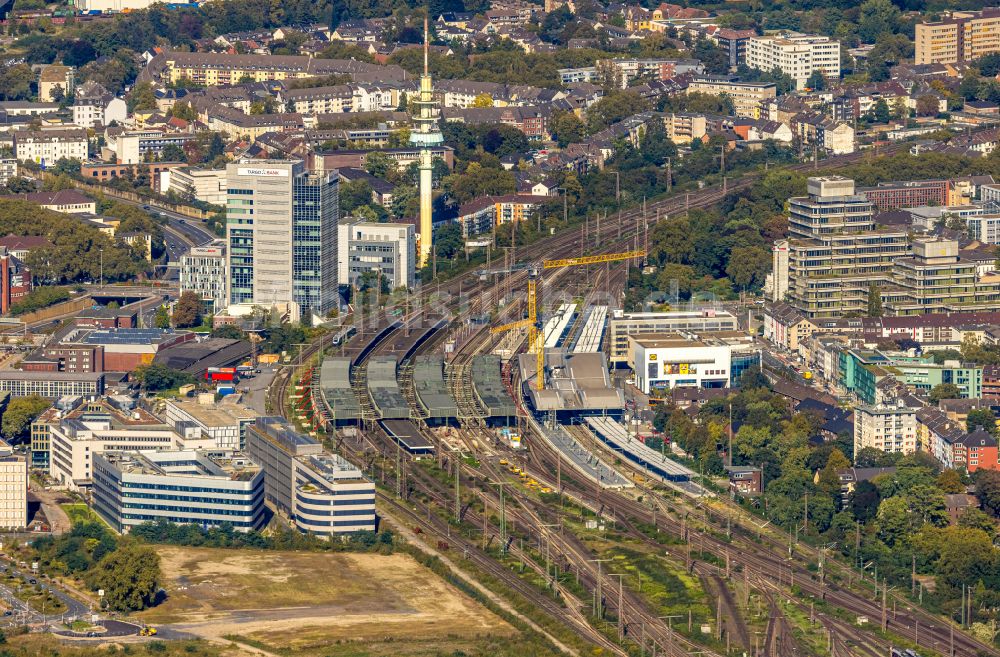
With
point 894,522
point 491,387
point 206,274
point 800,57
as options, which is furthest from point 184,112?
point 894,522

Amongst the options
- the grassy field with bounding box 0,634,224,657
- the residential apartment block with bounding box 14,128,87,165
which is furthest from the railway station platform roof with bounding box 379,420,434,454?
the residential apartment block with bounding box 14,128,87,165

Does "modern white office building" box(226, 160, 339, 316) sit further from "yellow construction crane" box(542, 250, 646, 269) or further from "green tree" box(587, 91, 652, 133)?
"green tree" box(587, 91, 652, 133)

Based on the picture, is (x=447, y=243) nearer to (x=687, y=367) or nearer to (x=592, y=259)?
(x=592, y=259)

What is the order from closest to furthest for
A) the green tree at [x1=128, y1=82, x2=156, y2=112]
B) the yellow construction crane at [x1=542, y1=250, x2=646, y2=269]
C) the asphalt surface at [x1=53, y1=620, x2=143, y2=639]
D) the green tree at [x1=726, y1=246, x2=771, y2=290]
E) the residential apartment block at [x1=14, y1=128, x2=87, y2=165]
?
the asphalt surface at [x1=53, y1=620, x2=143, y2=639] → the green tree at [x1=726, y1=246, x2=771, y2=290] → the yellow construction crane at [x1=542, y1=250, x2=646, y2=269] → the residential apartment block at [x1=14, y1=128, x2=87, y2=165] → the green tree at [x1=128, y1=82, x2=156, y2=112]

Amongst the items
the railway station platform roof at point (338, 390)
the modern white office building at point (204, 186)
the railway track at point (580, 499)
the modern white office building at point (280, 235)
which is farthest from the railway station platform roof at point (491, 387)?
the modern white office building at point (204, 186)

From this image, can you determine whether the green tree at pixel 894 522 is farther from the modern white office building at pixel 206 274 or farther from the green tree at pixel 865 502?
the modern white office building at pixel 206 274

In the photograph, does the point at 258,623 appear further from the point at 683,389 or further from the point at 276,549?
the point at 683,389

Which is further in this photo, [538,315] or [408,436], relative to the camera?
[538,315]
